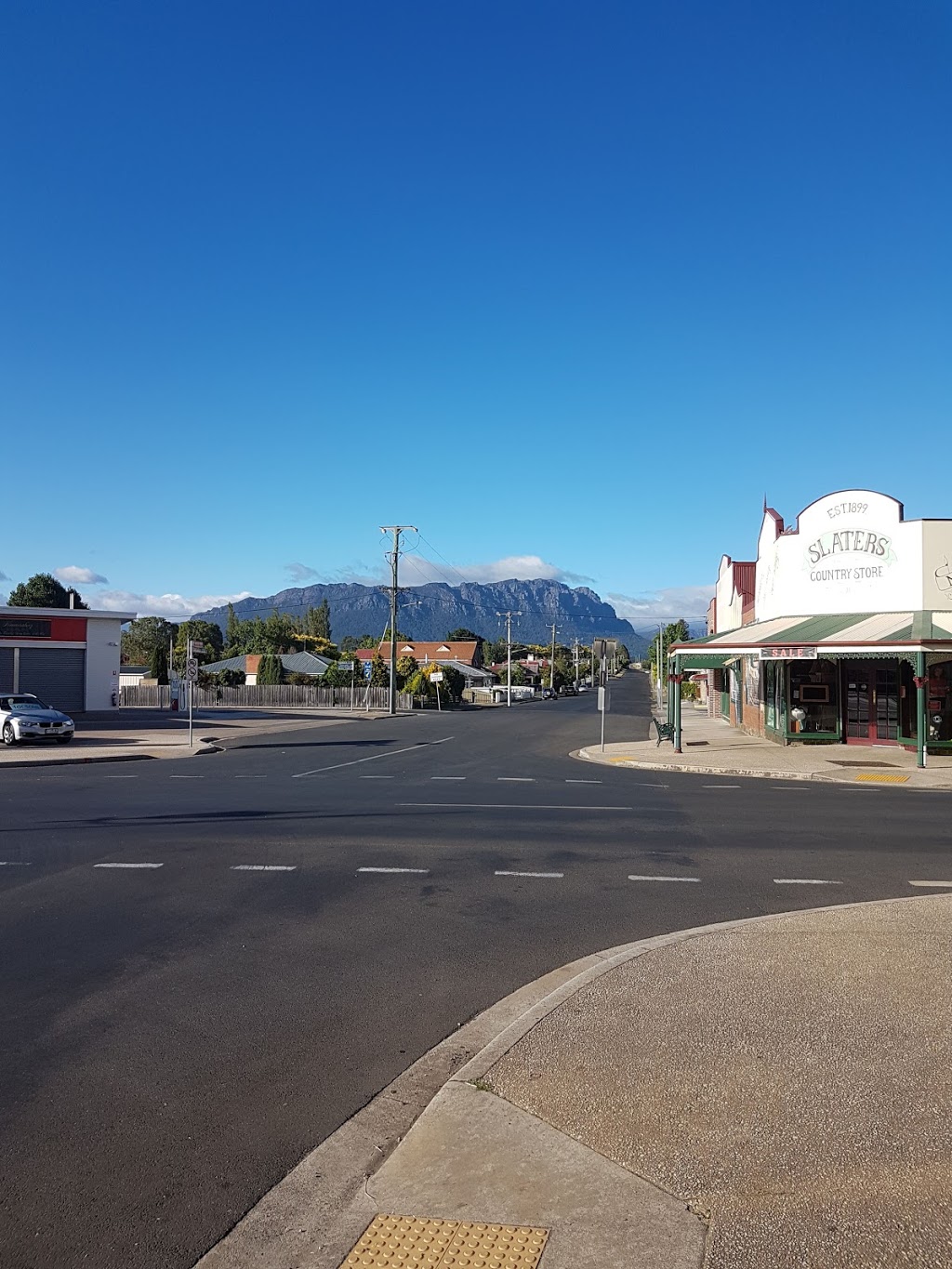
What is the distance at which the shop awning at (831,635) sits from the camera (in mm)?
23547

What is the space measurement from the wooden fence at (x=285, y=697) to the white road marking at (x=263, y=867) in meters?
57.0

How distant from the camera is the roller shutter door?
145 ft

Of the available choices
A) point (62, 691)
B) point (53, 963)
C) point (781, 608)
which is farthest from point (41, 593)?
point (53, 963)

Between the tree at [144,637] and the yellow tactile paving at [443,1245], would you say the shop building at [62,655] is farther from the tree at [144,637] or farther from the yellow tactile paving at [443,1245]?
the tree at [144,637]

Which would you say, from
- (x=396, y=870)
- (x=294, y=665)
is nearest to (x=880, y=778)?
(x=396, y=870)

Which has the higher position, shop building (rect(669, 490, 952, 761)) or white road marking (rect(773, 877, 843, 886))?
shop building (rect(669, 490, 952, 761))

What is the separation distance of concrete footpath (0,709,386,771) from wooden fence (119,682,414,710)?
15.4m

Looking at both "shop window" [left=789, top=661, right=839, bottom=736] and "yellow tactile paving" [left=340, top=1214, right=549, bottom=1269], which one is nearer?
"yellow tactile paving" [left=340, top=1214, right=549, bottom=1269]

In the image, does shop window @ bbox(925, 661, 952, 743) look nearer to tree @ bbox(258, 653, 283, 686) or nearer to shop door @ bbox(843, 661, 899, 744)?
shop door @ bbox(843, 661, 899, 744)

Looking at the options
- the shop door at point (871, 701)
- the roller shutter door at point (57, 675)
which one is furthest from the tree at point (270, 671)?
the shop door at point (871, 701)

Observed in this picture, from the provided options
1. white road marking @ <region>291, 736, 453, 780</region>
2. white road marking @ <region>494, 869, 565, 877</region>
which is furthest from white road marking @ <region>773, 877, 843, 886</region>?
white road marking @ <region>291, 736, 453, 780</region>

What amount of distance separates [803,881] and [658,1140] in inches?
265

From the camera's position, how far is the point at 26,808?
1617 cm

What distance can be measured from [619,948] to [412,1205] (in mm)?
3906
